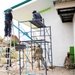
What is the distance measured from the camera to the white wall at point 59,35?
11336 millimetres

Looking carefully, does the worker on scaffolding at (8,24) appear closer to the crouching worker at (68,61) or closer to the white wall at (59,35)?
the white wall at (59,35)

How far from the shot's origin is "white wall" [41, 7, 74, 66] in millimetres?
11336

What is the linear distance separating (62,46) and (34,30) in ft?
7.18

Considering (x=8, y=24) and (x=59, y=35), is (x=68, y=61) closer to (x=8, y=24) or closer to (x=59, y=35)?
(x=59, y=35)

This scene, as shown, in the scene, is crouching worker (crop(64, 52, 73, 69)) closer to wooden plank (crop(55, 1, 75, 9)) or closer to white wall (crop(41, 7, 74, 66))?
white wall (crop(41, 7, 74, 66))

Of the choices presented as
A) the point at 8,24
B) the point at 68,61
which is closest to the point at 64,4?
the point at 8,24

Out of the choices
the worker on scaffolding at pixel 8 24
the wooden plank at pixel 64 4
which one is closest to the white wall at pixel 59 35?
the worker on scaffolding at pixel 8 24

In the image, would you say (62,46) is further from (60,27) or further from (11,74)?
(11,74)

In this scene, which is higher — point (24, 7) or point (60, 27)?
point (24, 7)

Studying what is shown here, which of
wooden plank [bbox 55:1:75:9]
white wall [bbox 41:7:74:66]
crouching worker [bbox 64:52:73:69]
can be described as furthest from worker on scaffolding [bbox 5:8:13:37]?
crouching worker [bbox 64:52:73:69]

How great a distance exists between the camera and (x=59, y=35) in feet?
37.7

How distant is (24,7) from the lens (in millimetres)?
10680

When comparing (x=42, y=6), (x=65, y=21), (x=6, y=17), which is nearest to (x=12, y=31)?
(x=6, y=17)

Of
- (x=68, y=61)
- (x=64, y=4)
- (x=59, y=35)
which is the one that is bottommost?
(x=68, y=61)
